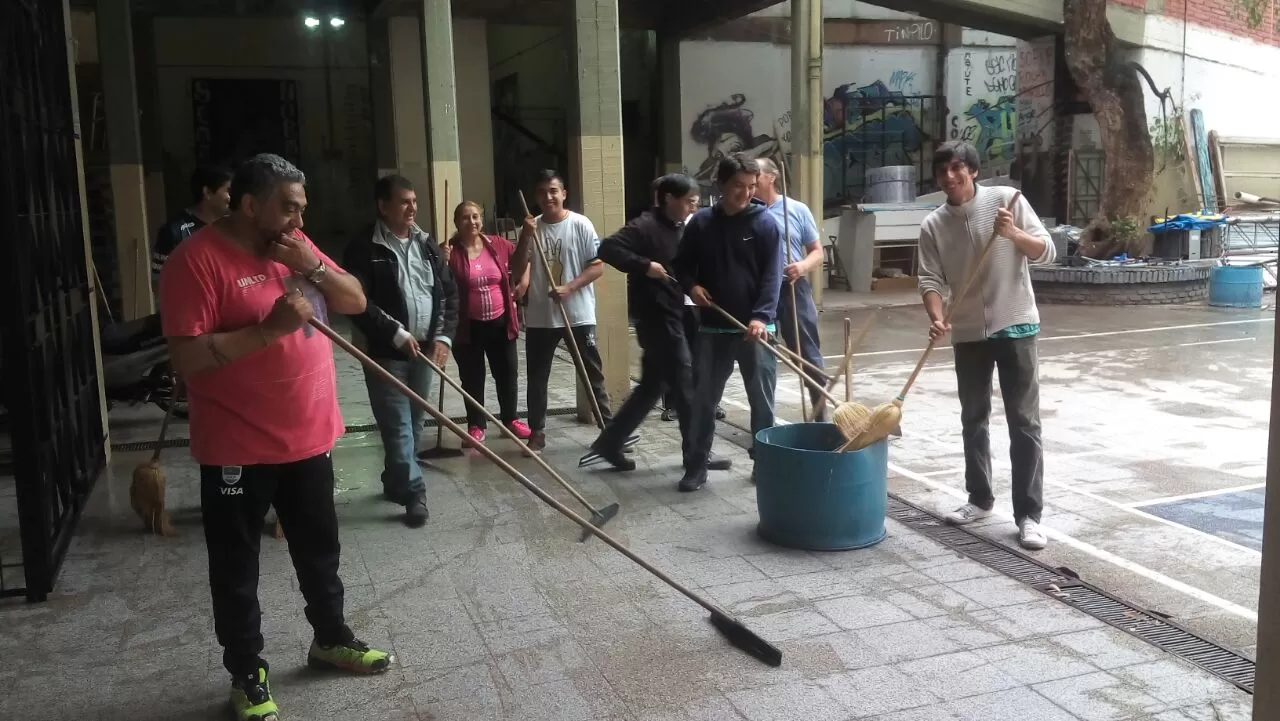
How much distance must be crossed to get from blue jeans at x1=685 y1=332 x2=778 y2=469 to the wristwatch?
2.58 metres

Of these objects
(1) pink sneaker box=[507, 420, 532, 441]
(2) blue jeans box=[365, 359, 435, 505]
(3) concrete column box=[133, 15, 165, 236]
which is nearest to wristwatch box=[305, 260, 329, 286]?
(2) blue jeans box=[365, 359, 435, 505]

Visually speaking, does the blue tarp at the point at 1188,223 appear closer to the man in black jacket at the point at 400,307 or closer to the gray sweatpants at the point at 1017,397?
the gray sweatpants at the point at 1017,397

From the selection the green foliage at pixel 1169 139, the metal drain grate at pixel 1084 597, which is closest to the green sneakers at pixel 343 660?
the metal drain grate at pixel 1084 597

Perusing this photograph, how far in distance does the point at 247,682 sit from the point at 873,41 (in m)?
16.6

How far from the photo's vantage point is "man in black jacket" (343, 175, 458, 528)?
15.8ft

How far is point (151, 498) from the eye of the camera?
4.67 metres

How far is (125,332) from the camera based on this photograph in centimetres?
702

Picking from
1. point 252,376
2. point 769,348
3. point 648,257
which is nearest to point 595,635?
point 252,376

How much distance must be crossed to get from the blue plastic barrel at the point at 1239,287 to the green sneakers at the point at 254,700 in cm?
1244

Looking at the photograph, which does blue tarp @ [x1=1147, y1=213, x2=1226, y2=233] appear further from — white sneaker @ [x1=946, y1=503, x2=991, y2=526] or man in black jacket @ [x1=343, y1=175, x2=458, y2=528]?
man in black jacket @ [x1=343, y1=175, x2=458, y2=528]

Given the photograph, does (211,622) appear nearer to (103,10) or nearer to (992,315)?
(992,315)

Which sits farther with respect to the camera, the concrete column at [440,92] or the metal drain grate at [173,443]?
the concrete column at [440,92]

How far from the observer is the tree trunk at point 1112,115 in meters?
14.3

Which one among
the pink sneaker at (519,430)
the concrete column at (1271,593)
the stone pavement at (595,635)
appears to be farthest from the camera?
the pink sneaker at (519,430)
